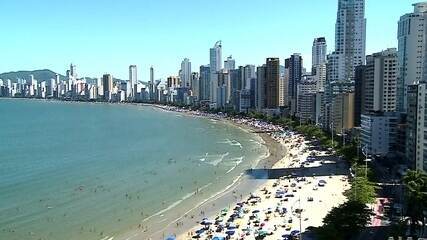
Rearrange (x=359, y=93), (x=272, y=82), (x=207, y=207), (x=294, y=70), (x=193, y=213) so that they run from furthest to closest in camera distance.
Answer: (x=294, y=70) → (x=272, y=82) → (x=359, y=93) → (x=207, y=207) → (x=193, y=213)

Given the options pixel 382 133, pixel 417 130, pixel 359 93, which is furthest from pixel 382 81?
pixel 417 130

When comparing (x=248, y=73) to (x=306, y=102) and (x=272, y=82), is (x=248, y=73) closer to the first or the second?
(x=272, y=82)

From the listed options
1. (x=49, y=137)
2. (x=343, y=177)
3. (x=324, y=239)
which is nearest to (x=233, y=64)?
(x=49, y=137)

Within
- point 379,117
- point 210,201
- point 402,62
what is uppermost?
point 402,62

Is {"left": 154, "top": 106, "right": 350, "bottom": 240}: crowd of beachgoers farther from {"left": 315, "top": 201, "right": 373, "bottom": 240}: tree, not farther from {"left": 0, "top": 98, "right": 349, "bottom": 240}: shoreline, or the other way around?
{"left": 315, "top": 201, "right": 373, "bottom": 240}: tree

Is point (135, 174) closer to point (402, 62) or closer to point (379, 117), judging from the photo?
point (379, 117)

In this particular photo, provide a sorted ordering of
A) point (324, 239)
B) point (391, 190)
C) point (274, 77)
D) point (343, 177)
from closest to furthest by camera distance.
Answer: point (324, 239) → point (391, 190) → point (343, 177) → point (274, 77)

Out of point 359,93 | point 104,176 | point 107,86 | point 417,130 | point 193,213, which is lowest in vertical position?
point 193,213
